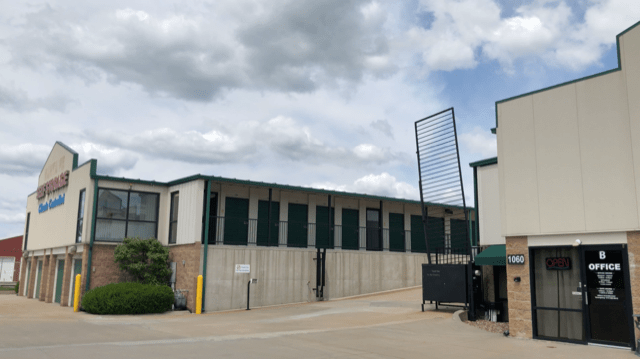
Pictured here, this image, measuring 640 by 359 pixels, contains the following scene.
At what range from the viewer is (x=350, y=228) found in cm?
2852

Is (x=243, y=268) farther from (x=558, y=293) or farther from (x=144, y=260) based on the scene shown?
(x=558, y=293)

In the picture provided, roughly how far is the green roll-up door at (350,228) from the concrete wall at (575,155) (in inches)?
604

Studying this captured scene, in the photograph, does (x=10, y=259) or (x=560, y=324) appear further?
(x=10, y=259)

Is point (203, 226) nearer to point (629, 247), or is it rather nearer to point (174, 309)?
point (174, 309)

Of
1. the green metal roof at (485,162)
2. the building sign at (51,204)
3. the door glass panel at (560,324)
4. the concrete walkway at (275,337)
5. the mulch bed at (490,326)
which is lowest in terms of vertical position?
the concrete walkway at (275,337)

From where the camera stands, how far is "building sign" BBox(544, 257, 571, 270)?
39.6ft

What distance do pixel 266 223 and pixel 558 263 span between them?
52.9ft

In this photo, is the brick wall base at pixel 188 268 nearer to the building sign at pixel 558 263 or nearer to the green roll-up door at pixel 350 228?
the green roll-up door at pixel 350 228

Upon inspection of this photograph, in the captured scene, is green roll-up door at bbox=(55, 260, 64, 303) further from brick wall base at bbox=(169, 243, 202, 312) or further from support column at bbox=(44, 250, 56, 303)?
brick wall base at bbox=(169, 243, 202, 312)

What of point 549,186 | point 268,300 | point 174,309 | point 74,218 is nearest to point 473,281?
point 549,186

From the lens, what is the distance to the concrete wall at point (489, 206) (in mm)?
16922

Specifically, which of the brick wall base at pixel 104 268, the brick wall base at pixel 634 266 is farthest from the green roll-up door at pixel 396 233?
the brick wall base at pixel 634 266

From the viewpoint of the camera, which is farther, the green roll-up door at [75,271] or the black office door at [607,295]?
the green roll-up door at [75,271]

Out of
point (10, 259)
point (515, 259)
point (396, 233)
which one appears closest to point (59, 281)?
point (396, 233)
